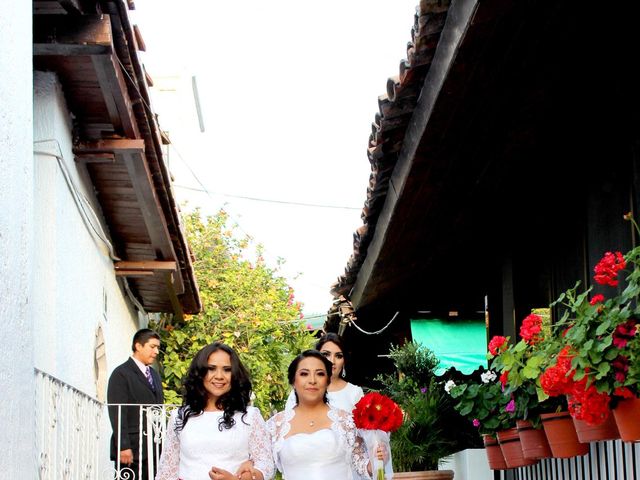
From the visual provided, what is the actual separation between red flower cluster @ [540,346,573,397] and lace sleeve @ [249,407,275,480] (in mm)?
2117

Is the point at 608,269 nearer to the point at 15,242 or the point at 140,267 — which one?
the point at 15,242

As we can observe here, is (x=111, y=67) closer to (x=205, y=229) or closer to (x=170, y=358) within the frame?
(x=170, y=358)

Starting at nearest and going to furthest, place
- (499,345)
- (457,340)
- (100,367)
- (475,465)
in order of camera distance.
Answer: (499,345), (475,465), (100,367), (457,340)

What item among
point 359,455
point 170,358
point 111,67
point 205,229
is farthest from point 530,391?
point 205,229

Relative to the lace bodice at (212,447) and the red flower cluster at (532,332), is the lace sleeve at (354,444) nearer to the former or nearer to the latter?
the lace bodice at (212,447)

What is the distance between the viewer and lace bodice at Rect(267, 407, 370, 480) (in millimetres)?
7340

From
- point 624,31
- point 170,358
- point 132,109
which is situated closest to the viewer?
point 624,31

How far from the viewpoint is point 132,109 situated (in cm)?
875

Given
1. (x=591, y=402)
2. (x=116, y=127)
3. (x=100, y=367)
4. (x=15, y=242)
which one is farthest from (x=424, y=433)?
(x=15, y=242)

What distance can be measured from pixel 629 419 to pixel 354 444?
106 inches

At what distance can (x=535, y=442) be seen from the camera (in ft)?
22.8

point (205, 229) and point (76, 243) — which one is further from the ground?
point (205, 229)

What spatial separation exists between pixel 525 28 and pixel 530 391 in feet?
7.42

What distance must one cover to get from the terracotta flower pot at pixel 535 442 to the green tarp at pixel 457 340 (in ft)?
28.2
